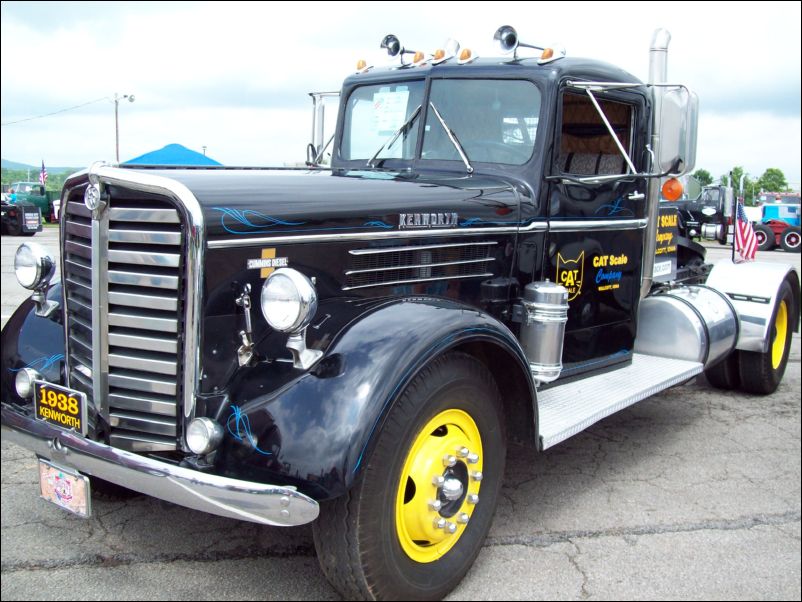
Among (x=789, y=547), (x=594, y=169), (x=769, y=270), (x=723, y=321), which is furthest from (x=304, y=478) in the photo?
(x=769, y=270)

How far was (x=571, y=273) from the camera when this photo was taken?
424 cm

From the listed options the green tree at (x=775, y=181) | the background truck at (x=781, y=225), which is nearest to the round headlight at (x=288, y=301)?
Result: the background truck at (x=781, y=225)

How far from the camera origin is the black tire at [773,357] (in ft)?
19.5

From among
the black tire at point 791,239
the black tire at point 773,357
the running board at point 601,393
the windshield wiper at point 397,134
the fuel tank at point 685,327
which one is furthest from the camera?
the black tire at point 791,239

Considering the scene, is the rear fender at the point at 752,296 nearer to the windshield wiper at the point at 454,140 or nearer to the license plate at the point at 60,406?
the windshield wiper at the point at 454,140

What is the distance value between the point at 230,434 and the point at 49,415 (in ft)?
2.65

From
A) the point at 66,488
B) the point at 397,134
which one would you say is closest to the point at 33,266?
the point at 66,488

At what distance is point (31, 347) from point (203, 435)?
1.29 meters

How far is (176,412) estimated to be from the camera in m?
2.75

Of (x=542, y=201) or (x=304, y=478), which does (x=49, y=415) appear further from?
(x=542, y=201)

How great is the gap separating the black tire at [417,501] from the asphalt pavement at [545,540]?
0.22 metres

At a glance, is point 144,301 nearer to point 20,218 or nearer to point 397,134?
point 397,134

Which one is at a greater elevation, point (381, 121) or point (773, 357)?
point (381, 121)

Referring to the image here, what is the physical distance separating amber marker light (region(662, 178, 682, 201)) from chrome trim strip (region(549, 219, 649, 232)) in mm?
357
